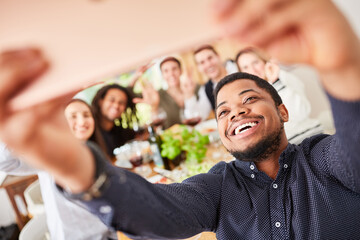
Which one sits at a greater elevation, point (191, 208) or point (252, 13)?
point (252, 13)

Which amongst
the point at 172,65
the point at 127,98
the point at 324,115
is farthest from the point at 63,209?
the point at 172,65

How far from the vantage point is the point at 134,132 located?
312 cm

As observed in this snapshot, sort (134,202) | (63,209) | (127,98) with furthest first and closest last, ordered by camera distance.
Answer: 1. (127,98)
2. (63,209)
3. (134,202)

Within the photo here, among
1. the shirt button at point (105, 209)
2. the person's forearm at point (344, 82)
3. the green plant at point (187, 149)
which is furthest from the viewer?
the green plant at point (187, 149)

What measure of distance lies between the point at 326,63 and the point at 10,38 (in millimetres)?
405

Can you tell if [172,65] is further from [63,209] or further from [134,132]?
[63,209]

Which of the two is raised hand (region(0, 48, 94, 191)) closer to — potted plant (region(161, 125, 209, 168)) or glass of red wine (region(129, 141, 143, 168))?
potted plant (region(161, 125, 209, 168))

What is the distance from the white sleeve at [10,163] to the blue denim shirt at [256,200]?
42.1 inches

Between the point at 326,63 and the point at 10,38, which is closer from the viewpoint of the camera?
the point at 10,38

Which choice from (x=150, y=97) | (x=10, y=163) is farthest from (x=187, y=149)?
(x=150, y=97)

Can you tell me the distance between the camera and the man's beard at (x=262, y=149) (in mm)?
954

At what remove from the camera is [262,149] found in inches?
37.7

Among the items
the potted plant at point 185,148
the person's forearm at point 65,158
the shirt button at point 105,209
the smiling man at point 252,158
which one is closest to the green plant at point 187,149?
the potted plant at point 185,148

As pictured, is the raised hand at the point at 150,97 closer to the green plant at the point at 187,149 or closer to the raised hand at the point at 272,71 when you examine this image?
the green plant at the point at 187,149
